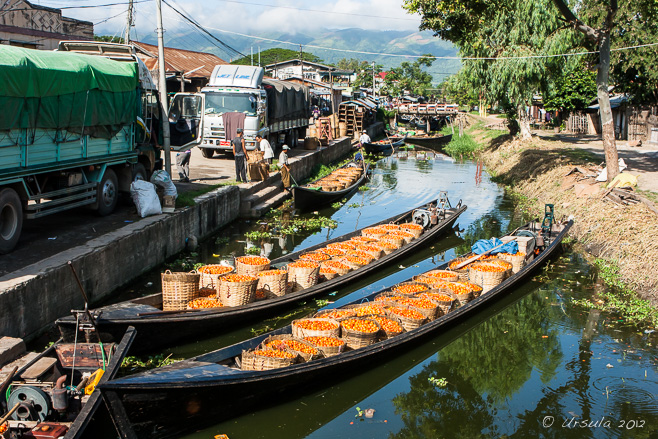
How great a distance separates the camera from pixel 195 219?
1555cm

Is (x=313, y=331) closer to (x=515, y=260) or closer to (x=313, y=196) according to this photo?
(x=515, y=260)

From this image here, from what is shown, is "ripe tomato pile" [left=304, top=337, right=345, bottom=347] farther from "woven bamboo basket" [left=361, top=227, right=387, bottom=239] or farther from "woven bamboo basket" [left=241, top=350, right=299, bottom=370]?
"woven bamboo basket" [left=361, top=227, right=387, bottom=239]

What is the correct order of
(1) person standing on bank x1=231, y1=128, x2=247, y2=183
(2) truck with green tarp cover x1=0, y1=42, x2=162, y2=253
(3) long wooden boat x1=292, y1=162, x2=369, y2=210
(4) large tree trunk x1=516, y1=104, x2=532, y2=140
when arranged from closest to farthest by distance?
(2) truck with green tarp cover x1=0, y1=42, x2=162, y2=253 < (3) long wooden boat x1=292, y1=162, x2=369, y2=210 < (1) person standing on bank x1=231, y1=128, x2=247, y2=183 < (4) large tree trunk x1=516, y1=104, x2=532, y2=140

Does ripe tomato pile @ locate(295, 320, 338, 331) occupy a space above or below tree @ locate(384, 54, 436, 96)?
below

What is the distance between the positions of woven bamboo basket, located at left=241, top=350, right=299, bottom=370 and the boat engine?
2390mm

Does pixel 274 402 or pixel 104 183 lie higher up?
pixel 104 183

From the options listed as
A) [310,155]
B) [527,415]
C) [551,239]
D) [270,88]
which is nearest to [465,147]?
[310,155]

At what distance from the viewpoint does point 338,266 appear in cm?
1205

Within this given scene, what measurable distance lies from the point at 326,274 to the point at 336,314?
90.4 inches

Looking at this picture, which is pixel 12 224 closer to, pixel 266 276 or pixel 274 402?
pixel 266 276

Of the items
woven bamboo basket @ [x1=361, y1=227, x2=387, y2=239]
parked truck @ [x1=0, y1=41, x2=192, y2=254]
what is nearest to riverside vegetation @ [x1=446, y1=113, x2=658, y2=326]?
woven bamboo basket @ [x1=361, y1=227, x2=387, y2=239]

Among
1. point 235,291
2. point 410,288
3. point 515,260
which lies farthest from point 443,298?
point 235,291

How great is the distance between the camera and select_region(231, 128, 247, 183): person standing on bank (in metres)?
19.5

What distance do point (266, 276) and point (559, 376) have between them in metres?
5.23
